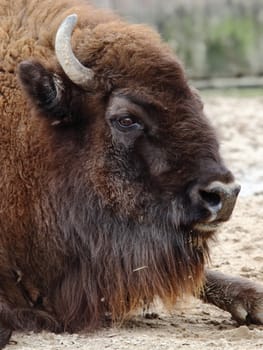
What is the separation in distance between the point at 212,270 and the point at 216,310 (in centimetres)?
28

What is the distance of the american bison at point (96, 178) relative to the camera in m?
5.07

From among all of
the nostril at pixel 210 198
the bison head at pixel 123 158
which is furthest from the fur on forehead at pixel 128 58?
the nostril at pixel 210 198

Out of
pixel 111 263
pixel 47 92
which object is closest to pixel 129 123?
pixel 47 92

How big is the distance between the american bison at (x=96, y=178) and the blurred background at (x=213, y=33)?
11248mm

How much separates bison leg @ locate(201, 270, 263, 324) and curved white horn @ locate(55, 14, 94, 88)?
4.83 ft

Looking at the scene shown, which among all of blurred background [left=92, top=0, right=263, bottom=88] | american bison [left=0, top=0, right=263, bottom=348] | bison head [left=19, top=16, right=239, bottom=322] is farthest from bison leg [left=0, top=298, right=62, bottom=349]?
blurred background [left=92, top=0, right=263, bottom=88]

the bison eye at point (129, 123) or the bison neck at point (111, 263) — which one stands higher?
the bison eye at point (129, 123)

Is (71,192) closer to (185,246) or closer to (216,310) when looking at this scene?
(185,246)

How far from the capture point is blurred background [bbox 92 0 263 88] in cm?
1642

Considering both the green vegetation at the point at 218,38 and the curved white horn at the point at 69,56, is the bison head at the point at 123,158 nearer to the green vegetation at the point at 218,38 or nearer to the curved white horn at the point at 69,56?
the curved white horn at the point at 69,56

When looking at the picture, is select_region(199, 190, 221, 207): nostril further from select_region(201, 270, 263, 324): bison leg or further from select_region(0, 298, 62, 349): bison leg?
select_region(0, 298, 62, 349): bison leg

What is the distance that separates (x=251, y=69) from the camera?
16703 millimetres

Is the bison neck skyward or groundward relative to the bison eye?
groundward

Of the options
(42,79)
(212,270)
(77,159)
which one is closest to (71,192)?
(77,159)
